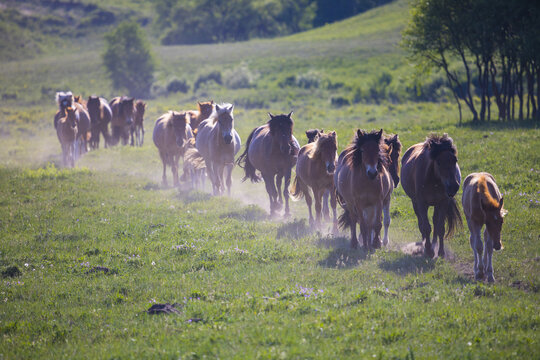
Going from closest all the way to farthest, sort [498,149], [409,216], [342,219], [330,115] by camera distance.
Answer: [342,219] < [409,216] < [498,149] < [330,115]

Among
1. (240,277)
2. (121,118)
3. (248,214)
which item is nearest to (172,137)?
(248,214)

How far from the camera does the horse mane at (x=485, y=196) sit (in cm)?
884

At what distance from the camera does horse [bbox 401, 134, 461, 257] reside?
391 inches

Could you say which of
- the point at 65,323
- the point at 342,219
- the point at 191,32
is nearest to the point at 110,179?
the point at 342,219

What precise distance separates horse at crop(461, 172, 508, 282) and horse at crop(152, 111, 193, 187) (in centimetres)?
1346

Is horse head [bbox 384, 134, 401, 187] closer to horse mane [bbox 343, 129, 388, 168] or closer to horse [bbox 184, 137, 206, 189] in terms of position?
horse mane [bbox 343, 129, 388, 168]

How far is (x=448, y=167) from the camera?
9.89 metres

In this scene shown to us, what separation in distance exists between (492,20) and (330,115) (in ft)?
48.7

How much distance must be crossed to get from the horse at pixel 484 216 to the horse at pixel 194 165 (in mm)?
11644

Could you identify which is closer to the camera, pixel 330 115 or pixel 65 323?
pixel 65 323

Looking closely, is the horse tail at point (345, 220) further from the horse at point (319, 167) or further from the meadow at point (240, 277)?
the horse at point (319, 167)

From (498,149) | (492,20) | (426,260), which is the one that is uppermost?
(492,20)

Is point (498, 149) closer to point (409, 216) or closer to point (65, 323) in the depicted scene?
point (409, 216)

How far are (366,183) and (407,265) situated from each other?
185cm
